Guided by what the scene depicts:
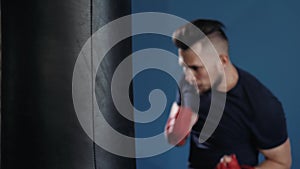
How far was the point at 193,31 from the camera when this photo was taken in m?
1.07

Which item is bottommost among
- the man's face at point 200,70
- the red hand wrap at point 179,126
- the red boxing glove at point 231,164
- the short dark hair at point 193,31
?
the red boxing glove at point 231,164

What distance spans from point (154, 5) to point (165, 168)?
18.7 inches

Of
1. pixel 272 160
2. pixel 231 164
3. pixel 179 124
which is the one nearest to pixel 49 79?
pixel 179 124

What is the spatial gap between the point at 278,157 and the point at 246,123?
5.2 inches

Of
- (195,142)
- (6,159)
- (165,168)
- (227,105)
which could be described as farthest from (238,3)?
(6,159)

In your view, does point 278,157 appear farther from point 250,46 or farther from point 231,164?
point 250,46

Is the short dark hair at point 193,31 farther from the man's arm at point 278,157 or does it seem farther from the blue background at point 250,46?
the man's arm at point 278,157

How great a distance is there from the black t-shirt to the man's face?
0.10 ft

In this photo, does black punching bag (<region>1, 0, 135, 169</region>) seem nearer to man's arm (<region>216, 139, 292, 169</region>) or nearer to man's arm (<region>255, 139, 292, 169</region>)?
man's arm (<region>216, 139, 292, 169</region>)

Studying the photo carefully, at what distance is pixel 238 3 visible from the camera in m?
1.09

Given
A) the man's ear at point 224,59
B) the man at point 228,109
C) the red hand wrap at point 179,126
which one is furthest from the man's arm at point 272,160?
the man's ear at point 224,59

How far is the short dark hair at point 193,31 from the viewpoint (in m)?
1.06

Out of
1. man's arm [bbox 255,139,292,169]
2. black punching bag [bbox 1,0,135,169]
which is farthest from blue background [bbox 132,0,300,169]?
black punching bag [bbox 1,0,135,169]

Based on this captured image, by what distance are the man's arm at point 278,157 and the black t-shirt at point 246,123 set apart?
1 cm
